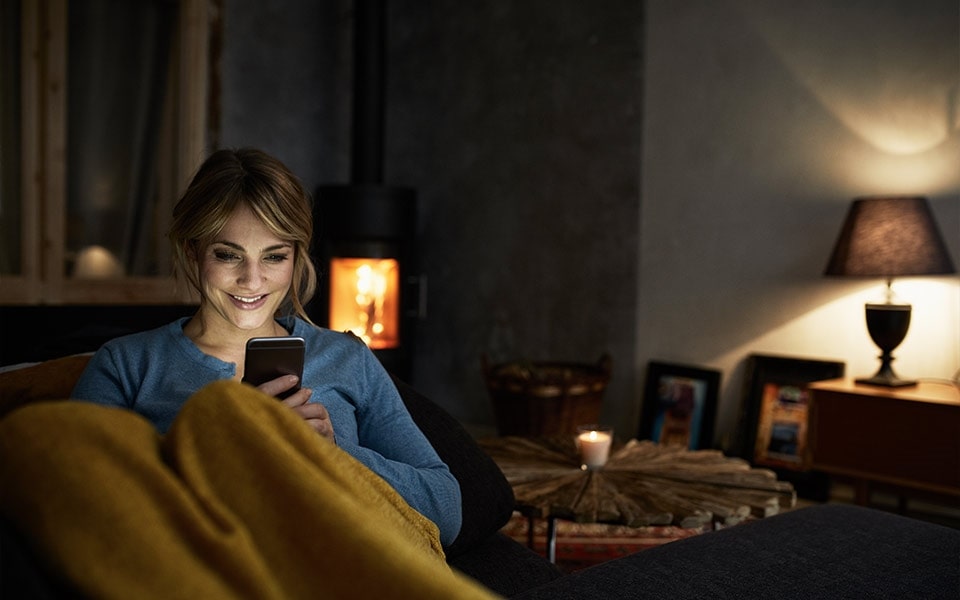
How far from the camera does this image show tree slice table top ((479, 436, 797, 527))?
1769 mm

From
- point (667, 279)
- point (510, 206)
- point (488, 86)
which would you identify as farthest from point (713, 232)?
point (488, 86)

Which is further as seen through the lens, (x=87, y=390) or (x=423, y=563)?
(x=87, y=390)

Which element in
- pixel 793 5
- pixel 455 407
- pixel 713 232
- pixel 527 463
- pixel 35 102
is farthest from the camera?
pixel 455 407

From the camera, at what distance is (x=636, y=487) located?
1.95 m

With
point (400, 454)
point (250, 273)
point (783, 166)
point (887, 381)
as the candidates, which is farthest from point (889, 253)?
point (250, 273)

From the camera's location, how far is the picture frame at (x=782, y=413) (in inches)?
135

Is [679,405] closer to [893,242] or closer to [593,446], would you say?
[893,242]

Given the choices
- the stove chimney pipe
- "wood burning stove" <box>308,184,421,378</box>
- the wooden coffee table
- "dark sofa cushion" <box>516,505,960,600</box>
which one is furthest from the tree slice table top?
the stove chimney pipe

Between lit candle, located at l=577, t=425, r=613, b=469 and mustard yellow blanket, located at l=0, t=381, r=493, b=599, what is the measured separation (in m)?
1.57

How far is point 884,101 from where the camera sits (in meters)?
3.34

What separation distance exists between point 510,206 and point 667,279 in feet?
3.55

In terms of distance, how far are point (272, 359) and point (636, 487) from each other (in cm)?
109

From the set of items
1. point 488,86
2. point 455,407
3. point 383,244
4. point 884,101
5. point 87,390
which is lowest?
point 455,407

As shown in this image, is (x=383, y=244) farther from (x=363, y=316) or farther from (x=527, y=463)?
(x=527, y=463)
